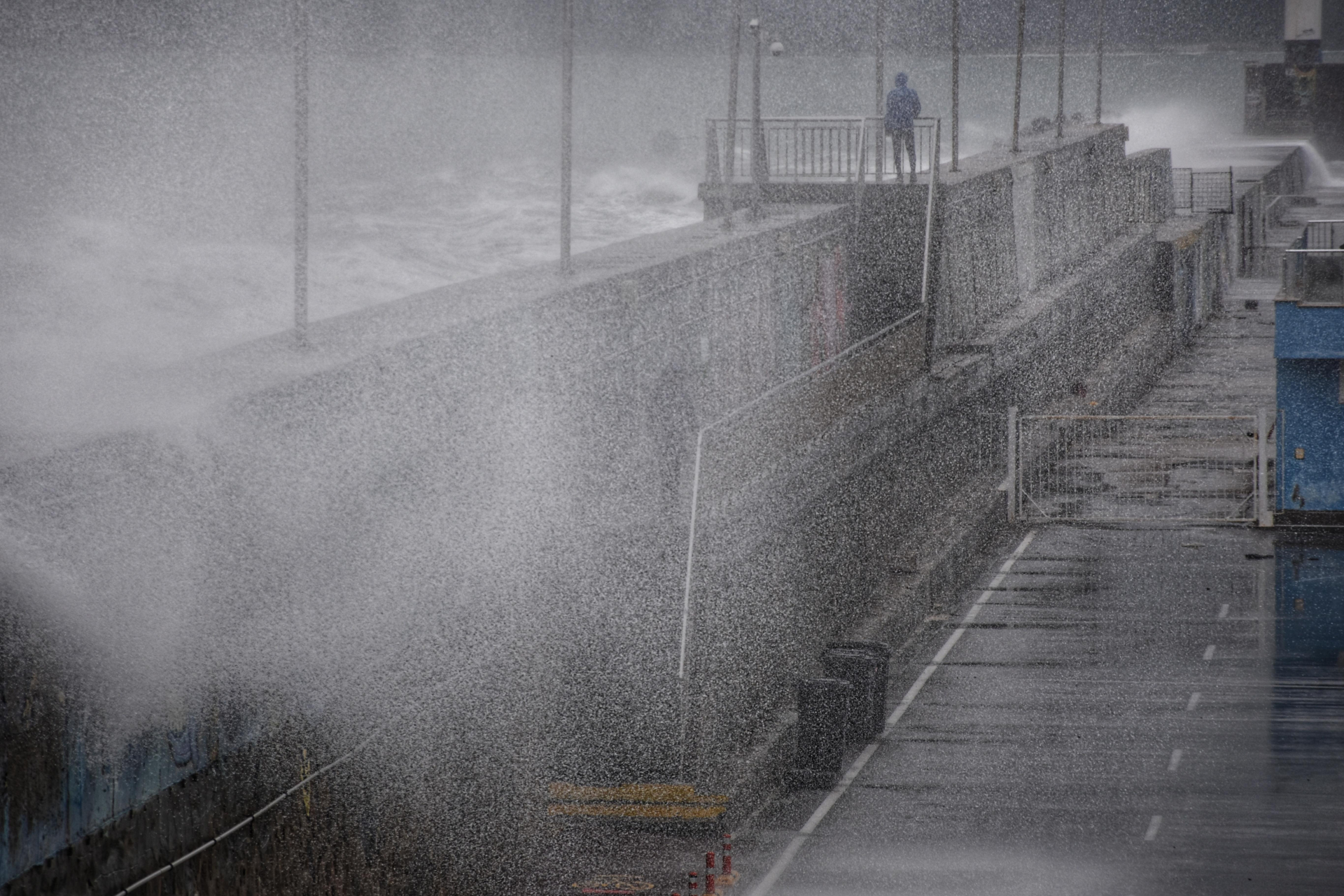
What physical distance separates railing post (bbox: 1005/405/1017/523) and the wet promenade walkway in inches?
39.2

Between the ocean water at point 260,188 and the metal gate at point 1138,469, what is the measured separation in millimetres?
13622

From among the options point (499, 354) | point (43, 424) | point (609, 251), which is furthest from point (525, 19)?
point (43, 424)

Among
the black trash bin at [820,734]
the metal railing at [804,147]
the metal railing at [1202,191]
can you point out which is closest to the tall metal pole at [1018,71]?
the metal railing at [804,147]

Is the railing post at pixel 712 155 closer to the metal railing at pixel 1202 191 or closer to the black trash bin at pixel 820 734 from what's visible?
the black trash bin at pixel 820 734

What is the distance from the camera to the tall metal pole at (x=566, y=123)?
21.1 metres

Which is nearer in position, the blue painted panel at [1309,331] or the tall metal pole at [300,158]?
the tall metal pole at [300,158]

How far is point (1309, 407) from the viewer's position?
84.3ft

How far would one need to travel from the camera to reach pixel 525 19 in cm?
7819

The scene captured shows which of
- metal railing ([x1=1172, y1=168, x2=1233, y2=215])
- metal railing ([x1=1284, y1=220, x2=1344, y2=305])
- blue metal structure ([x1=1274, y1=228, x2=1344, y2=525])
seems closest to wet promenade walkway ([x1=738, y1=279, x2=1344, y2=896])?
blue metal structure ([x1=1274, y1=228, x2=1344, y2=525])

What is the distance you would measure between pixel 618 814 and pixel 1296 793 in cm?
579

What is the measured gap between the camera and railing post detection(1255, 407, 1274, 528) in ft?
84.4

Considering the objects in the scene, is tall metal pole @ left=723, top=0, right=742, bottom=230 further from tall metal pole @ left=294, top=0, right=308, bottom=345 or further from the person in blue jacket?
tall metal pole @ left=294, top=0, right=308, bottom=345

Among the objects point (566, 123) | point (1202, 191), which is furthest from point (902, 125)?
point (1202, 191)

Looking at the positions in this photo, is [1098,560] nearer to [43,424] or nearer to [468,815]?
[468,815]
